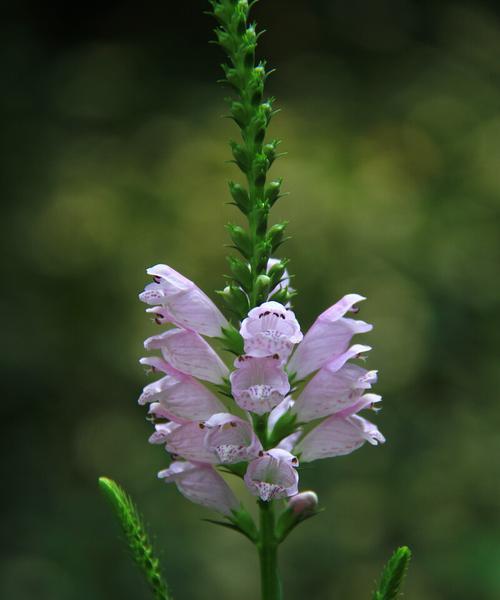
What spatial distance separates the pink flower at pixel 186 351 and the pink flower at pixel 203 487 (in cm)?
18

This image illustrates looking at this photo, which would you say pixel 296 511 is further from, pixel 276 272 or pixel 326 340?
pixel 276 272

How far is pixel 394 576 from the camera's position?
1432 millimetres

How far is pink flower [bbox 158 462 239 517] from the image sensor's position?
65.3 inches

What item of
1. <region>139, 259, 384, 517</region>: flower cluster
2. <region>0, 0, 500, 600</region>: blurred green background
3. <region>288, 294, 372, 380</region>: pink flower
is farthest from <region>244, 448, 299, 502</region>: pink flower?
<region>0, 0, 500, 600</region>: blurred green background

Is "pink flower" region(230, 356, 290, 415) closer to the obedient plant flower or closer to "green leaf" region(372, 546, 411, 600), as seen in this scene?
the obedient plant flower

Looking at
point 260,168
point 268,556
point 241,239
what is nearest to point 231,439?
point 268,556

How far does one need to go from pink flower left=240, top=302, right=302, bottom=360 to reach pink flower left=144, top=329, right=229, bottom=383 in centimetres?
15

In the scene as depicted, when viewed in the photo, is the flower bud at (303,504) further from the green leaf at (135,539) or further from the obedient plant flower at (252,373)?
the green leaf at (135,539)

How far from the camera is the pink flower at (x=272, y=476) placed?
1.45 meters

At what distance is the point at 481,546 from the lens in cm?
500

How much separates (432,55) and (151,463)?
436 cm

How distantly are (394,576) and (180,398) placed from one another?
480 millimetres

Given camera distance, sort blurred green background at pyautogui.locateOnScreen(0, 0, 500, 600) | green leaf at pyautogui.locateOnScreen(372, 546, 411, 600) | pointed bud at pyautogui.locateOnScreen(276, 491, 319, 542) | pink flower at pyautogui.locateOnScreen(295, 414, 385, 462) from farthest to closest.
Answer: blurred green background at pyautogui.locateOnScreen(0, 0, 500, 600) < pink flower at pyautogui.locateOnScreen(295, 414, 385, 462) < pointed bud at pyautogui.locateOnScreen(276, 491, 319, 542) < green leaf at pyautogui.locateOnScreen(372, 546, 411, 600)

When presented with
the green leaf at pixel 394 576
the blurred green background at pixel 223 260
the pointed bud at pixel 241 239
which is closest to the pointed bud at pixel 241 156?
the pointed bud at pixel 241 239
